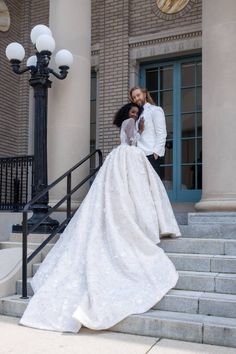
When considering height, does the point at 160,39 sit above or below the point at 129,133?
above

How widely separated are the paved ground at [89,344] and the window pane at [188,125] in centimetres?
539

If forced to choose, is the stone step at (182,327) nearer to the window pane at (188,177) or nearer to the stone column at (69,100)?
the stone column at (69,100)

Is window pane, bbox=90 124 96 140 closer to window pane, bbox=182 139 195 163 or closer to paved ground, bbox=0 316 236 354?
window pane, bbox=182 139 195 163

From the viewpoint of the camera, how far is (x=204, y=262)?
5289 mm

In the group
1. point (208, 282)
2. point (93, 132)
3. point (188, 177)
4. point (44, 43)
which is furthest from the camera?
point (93, 132)

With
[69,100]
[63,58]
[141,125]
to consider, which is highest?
[63,58]

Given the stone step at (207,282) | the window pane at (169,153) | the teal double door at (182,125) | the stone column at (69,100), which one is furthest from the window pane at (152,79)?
the stone step at (207,282)

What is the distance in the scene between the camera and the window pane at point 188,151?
29.7 feet

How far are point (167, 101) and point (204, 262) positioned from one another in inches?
191

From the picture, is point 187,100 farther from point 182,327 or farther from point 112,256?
point 182,327

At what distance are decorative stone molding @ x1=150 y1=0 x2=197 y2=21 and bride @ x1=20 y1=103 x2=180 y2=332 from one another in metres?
3.80

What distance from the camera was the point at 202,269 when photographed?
528 centimetres

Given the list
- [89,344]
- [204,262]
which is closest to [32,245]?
[204,262]

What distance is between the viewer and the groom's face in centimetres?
654
